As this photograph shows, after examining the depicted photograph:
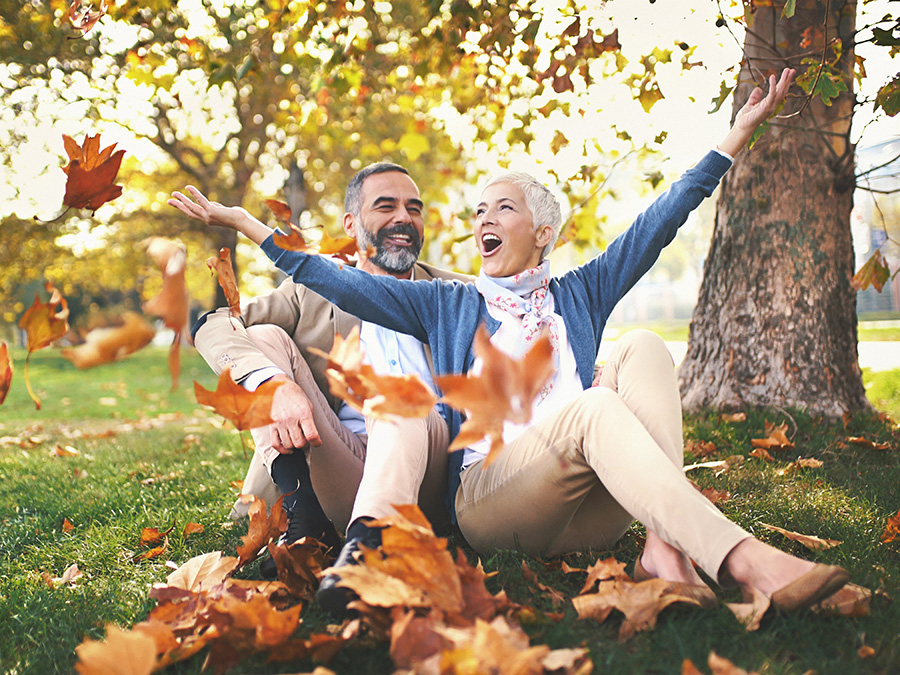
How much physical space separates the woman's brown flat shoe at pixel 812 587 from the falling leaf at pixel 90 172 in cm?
176

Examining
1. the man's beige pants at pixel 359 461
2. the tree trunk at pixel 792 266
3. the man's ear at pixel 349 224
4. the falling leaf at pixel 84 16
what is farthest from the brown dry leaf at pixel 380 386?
the tree trunk at pixel 792 266

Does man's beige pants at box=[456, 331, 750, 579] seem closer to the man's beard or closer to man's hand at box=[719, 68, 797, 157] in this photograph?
man's hand at box=[719, 68, 797, 157]

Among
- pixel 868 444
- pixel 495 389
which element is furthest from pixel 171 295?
pixel 868 444

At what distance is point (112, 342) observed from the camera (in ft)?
5.06

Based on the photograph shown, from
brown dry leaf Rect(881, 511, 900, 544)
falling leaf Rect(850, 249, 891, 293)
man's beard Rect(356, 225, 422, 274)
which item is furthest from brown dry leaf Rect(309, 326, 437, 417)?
falling leaf Rect(850, 249, 891, 293)

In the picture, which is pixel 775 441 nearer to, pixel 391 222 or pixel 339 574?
pixel 391 222

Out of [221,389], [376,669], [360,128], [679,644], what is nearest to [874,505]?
[679,644]

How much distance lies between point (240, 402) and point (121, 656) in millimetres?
542

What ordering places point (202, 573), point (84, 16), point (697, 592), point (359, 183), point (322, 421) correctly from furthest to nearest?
point (359, 183) → point (84, 16) → point (322, 421) → point (202, 573) → point (697, 592)

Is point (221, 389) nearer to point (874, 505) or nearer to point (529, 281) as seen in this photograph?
point (529, 281)

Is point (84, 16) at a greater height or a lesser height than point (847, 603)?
greater

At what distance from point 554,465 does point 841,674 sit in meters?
0.74

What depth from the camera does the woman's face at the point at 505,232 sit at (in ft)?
7.89

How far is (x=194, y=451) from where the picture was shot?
4.52 m
